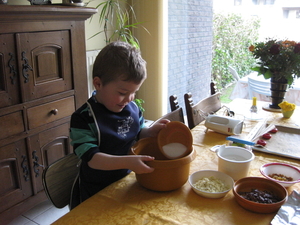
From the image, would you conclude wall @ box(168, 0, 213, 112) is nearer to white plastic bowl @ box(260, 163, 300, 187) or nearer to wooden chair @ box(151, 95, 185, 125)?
wooden chair @ box(151, 95, 185, 125)

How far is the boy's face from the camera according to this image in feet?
3.17

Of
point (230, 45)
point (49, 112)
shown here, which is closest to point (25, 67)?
point (49, 112)

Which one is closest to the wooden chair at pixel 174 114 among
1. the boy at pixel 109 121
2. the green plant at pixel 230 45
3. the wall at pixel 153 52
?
the boy at pixel 109 121

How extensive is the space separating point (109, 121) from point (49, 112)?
996 millimetres

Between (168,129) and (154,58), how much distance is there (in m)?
2.14

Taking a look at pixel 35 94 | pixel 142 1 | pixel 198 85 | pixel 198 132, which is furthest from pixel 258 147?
pixel 198 85

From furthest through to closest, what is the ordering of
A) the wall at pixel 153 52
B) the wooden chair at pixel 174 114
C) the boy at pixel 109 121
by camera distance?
the wall at pixel 153 52
the wooden chair at pixel 174 114
the boy at pixel 109 121

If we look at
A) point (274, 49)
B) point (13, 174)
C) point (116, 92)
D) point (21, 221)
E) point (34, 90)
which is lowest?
point (21, 221)

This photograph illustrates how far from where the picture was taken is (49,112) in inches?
74.4

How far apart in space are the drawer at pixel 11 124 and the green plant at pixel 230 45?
2.69 meters

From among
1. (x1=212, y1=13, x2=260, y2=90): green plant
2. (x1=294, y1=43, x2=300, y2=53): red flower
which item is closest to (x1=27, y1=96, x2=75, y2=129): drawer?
(x1=294, y1=43, x2=300, y2=53): red flower

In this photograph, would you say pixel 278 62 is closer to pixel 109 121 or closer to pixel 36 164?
pixel 109 121

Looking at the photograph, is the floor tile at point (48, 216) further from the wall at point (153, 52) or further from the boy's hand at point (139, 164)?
the wall at point (153, 52)

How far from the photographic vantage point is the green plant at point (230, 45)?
349 centimetres
